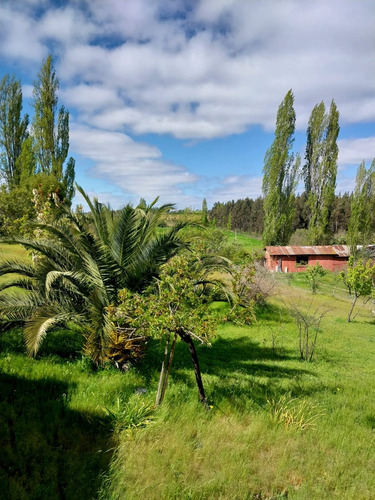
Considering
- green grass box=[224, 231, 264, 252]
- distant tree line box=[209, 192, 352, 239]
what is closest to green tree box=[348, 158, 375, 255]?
green grass box=[224, 231, 264, 252]

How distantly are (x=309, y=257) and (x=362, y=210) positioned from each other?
7579mm

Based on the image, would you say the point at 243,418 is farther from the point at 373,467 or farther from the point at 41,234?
the point at 41,234

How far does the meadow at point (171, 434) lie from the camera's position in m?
3.38

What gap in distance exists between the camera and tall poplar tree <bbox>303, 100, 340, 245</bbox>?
3672 centimetres

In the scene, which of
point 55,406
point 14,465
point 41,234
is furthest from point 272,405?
point 41,234

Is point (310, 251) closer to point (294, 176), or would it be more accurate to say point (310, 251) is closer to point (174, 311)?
point (294, 176)

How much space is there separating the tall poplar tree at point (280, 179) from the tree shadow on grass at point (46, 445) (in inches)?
1359

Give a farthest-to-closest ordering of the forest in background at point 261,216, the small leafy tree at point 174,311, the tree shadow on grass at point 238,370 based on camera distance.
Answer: the forest in background at point 261,216 < the tree shadow on grass at point 238,370 < the small leafy tree at point 174,311

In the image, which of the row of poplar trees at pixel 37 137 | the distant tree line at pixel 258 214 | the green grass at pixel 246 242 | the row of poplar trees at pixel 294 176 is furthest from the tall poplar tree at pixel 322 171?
the row of poplar trees at pixel 37 137

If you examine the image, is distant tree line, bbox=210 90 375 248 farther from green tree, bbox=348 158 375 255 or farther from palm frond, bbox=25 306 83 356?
palm frond, bbox=25 306 83 356

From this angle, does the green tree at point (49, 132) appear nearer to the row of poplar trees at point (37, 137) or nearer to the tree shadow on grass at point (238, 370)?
the row of poplar trees at point (37, 137)

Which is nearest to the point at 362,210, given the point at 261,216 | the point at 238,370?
the point at 238,370

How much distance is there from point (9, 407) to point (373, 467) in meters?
4.95

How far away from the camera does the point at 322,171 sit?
3700 centimetres
